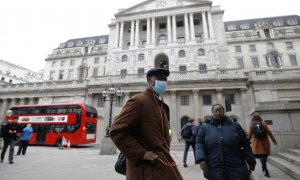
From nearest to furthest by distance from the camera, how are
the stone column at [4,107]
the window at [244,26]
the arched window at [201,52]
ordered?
the stone column at [4,107] < the arched window at [201,52] < the window at [244,26]

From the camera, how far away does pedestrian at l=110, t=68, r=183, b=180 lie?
5.68 ft

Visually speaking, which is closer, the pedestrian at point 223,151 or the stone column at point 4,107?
the pedestrian at point 223,151

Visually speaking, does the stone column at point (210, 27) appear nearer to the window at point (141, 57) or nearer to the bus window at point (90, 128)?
the window at point (141, 57)

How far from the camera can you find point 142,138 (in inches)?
75.9

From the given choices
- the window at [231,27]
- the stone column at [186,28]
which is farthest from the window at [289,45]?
the stone column at [186,28]

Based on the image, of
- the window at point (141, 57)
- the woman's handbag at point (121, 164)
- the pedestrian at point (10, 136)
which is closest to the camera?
the woman's handbag at point (121, 164)

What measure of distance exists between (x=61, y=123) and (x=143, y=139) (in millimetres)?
16636

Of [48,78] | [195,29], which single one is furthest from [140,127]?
[48,78]

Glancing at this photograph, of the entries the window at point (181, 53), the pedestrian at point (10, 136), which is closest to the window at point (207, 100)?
the window at point (181, 53)

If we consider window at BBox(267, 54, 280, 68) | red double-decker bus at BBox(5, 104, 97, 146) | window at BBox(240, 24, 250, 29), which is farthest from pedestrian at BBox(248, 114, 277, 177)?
window at BBox(240, 24, 250, 29)

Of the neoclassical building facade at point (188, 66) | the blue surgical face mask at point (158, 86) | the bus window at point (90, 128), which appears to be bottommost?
the bus window at point (90, 128)

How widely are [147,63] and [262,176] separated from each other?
2625 centimetres

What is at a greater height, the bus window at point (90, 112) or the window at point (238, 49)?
the window at point (238, 49)

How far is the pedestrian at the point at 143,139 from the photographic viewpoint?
173cm
